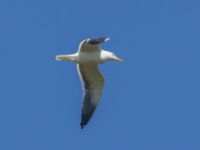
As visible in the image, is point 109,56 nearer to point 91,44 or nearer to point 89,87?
point 91,44

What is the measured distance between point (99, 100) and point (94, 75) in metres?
0.76

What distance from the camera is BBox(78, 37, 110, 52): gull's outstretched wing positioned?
23.1 metres

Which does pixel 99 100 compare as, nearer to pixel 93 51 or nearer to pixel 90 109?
pixel 90 109

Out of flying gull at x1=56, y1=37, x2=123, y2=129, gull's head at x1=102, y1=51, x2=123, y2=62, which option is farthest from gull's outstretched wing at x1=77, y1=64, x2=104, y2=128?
gull's head at x1=102, y1=51, x2=123, y2=62

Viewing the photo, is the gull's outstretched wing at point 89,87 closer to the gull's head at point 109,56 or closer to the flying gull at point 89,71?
the flying gull at point 89,71

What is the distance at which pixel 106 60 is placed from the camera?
80.7 feet

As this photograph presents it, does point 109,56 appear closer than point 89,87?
Yes

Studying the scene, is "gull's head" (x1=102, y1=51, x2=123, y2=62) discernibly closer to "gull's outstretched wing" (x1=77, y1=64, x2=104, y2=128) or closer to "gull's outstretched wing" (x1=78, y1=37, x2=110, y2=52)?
"gull's outstretched wing" (x1=78, y1=37, x2=110, y2=52)

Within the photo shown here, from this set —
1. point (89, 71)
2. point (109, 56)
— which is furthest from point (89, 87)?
point (109, 56)

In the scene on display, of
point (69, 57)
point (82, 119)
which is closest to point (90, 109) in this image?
point (82, 119)

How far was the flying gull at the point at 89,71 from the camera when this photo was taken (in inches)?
956

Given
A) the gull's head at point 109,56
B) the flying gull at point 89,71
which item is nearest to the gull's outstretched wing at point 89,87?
the flying gull at point 89,71

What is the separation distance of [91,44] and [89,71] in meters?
2.13

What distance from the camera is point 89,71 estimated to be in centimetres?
2542
